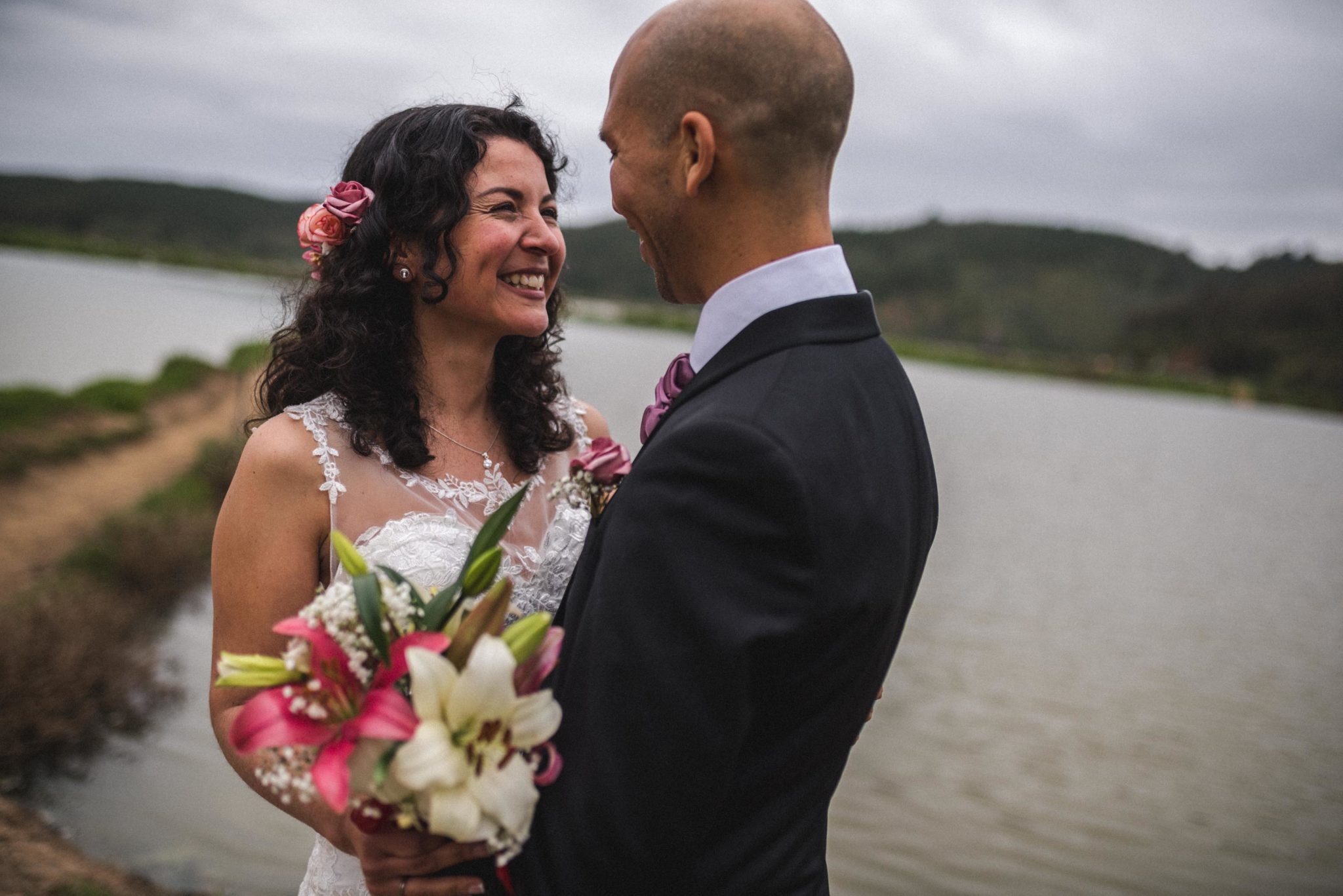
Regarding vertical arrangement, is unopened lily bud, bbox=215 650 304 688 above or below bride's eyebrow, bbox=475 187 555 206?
Result: below

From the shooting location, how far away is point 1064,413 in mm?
52406

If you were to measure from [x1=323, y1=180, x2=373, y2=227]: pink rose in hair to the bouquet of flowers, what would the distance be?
152cm

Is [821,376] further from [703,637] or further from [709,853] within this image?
[709,853]

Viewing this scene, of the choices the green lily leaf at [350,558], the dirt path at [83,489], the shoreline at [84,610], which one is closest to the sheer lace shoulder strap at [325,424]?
the green lily leaf at [350,558]

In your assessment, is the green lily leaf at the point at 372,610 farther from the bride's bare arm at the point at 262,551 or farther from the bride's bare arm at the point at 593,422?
the bride's bare arm at the point at 593,422

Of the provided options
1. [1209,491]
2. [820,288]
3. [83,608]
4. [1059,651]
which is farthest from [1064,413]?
[820,288]

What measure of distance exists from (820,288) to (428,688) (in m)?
0.94

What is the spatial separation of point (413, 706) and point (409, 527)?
1.19 m

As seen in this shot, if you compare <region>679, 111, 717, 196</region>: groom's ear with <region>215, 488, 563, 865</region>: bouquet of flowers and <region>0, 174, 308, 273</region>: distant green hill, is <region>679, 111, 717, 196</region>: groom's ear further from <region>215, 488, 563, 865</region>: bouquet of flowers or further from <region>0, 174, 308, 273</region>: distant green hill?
<region>0, 174, 308, 273</region>: distant green hill

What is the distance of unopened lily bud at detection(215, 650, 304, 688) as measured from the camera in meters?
1.70

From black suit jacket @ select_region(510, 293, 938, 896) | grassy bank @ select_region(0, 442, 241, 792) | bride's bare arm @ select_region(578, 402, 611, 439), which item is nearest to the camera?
black suit jacket @ select_region(510, 293, 938, 896)

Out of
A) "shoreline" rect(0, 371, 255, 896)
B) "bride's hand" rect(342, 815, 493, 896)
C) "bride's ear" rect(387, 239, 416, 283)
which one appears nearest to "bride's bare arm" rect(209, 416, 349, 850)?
"bride's ear" rect(387, 239, 416, 283)

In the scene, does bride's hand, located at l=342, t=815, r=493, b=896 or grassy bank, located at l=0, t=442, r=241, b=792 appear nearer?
bride's hand, located at l=342, t=815, r=493, b=896

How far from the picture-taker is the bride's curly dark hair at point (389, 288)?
2.94 metres
